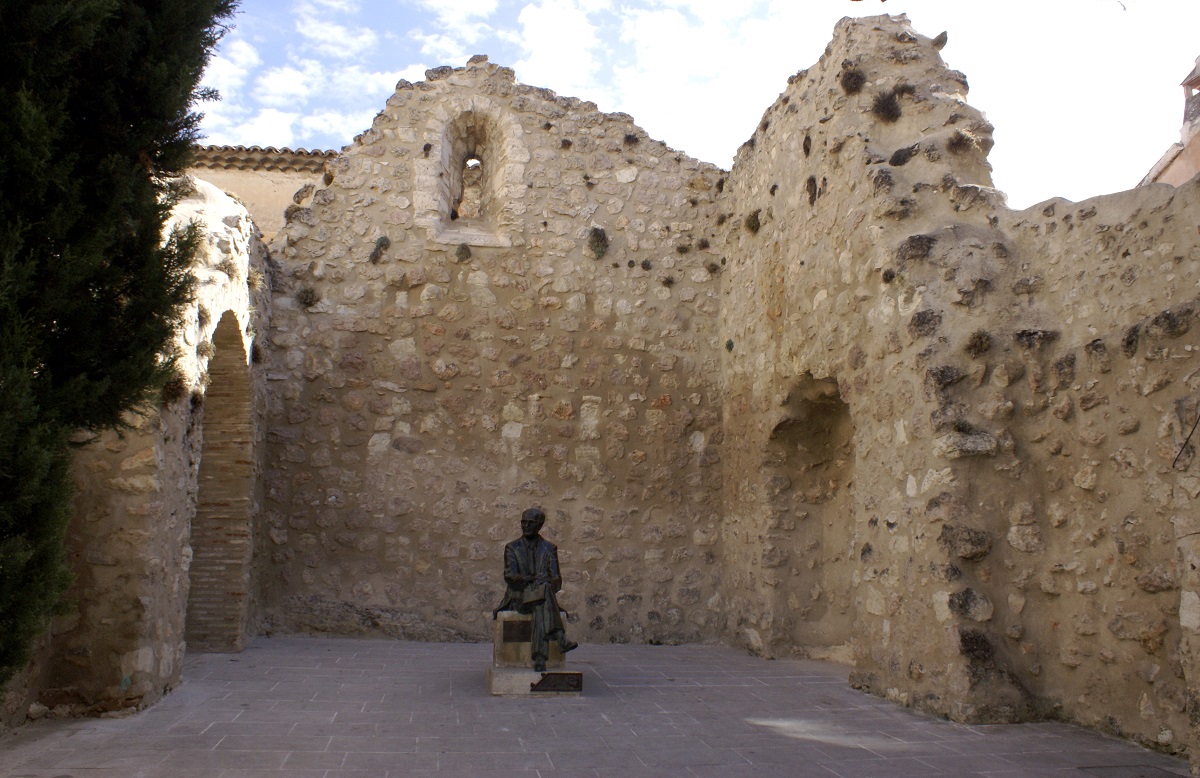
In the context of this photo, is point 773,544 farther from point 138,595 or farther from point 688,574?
point 138,595

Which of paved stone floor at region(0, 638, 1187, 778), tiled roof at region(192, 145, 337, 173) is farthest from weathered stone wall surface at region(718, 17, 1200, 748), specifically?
tiled roof at region(192, 145, 337, 173)

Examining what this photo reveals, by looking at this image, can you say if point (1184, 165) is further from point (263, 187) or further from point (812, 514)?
point (263, 187)

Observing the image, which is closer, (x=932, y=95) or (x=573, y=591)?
(x=932, y=95)

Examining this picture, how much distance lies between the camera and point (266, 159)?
42.2 ft

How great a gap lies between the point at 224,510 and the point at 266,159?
7.19 metres

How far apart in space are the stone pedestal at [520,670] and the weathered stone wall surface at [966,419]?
2.02 m

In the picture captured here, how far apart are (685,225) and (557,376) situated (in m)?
2.21

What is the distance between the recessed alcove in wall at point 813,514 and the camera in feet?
24.5

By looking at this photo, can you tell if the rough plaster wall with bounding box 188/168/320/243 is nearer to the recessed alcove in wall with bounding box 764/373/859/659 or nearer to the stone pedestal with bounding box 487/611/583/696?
the recessed alcove in wall with bounding box 764/373/859/659

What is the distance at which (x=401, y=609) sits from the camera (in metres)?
8.16

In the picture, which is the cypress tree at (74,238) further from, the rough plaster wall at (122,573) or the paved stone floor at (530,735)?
the paved stone floor at (530,735)

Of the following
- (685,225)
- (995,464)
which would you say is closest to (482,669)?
(995,464)

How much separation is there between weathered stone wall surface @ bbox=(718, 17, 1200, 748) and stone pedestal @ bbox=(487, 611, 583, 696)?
2020 millimetres

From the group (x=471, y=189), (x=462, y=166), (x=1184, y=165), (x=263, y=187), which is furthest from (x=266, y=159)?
(x=1184, y=165)
